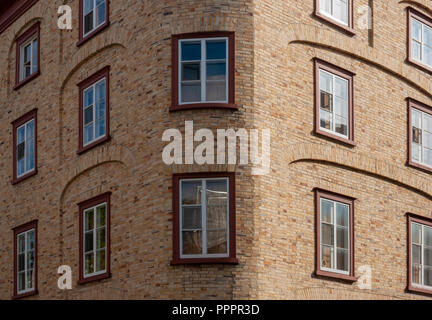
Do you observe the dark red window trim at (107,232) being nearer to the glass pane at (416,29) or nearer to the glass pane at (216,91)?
the glass pane at (216,91)

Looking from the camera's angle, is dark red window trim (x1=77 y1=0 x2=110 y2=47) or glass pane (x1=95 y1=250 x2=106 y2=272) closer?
glass pane (x1=95 y1=250 x2=106 y2=272)

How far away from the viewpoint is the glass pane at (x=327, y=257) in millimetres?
23266

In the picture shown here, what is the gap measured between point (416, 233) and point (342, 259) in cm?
366

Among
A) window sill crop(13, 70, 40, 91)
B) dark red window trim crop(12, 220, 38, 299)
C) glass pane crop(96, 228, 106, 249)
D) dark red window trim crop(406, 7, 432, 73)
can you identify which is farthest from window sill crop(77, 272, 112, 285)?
dark red window trim crop(406, 7, 432, 73)

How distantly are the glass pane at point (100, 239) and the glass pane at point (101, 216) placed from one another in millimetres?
165

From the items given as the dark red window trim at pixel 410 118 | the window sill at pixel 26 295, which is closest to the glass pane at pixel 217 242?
the dark red window trim at pixel 410 118

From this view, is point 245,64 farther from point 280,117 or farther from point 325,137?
point 325,137

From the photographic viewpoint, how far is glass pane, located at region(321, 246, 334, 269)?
76.3ft

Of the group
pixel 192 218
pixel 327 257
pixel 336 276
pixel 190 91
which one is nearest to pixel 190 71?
pixel 190 91

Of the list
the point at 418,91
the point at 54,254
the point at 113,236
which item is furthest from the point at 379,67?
the point at 54,254

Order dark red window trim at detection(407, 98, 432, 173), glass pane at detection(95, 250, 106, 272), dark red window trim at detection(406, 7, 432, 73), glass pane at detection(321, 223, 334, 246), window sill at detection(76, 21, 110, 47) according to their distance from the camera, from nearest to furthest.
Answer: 1. glass pane at detection(321, 223, 334, 246)
2. glass pane at detection(95, 250, 106, 272)
3. window sill at detection(76, 21, 110, 47)
4. dark red window trim at detection(407, 98, 432, 173)
5. dark red window trim at detection(406, 7, 432, 73)

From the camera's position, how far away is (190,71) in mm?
22828

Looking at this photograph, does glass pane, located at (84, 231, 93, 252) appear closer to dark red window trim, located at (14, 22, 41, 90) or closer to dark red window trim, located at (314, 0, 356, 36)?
dark red window trim, located at (14, 22, 41, 90)

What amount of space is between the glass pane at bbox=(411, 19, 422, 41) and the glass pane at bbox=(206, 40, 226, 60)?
7.69 metres
